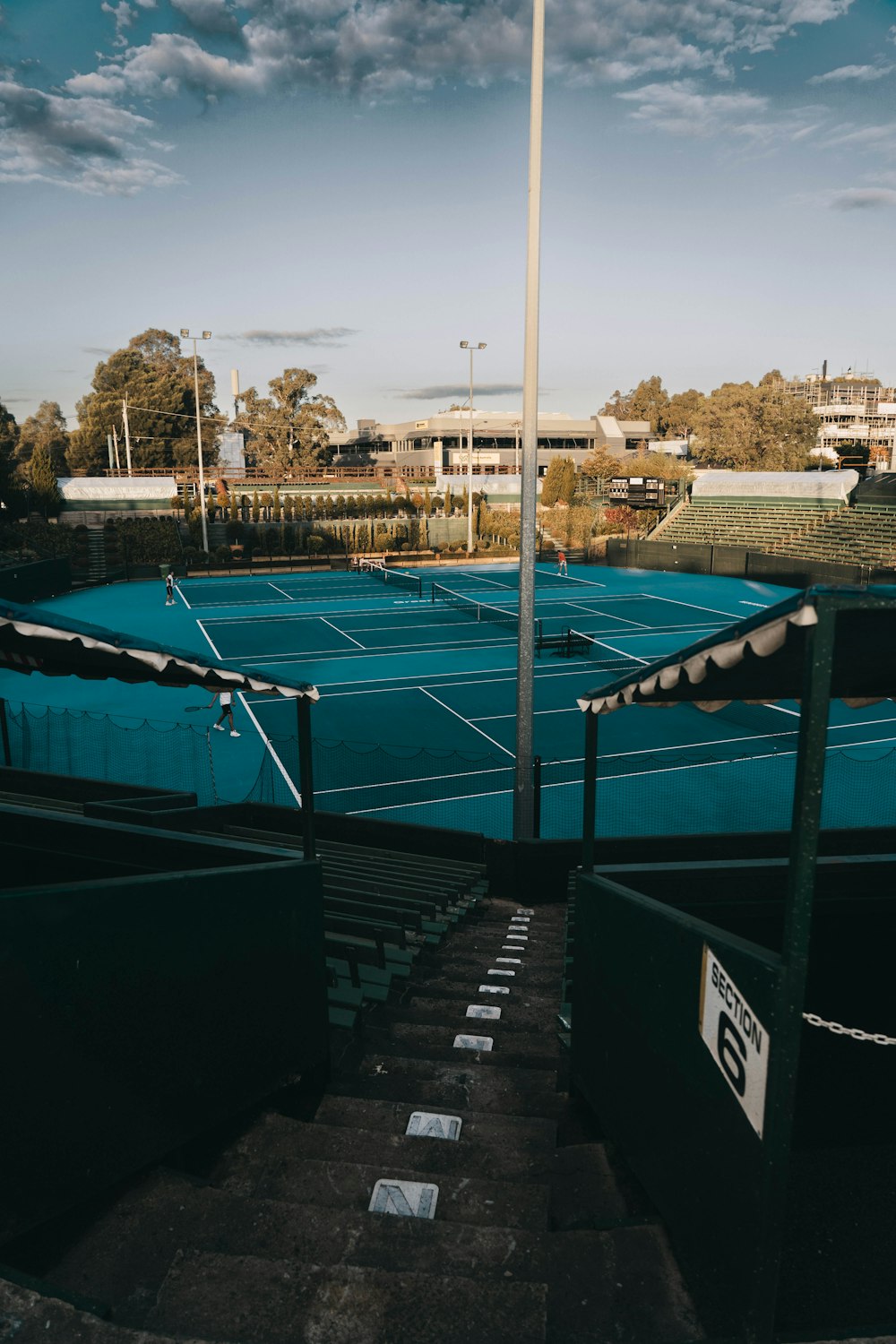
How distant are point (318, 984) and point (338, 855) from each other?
5.35 metres

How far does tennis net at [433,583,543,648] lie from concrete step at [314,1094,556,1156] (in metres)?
27.1

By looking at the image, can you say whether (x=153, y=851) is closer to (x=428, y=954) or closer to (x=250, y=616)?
(x=428, y=954)

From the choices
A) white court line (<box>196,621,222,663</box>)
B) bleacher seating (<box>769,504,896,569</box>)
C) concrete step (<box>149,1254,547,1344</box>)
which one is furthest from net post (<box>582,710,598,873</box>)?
bleacher seating (<box>769,504,896,569</box>)

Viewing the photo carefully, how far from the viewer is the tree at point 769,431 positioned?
98500 millimetres

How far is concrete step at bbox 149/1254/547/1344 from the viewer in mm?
3191

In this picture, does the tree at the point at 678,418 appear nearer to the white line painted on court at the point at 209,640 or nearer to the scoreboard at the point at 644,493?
the scoreboard at the point at 644,493

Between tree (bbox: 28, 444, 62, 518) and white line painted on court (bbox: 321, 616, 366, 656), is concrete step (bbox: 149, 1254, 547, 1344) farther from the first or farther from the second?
tree (bbox: 28, 444, 62, 518)

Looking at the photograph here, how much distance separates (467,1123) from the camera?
4887 mm

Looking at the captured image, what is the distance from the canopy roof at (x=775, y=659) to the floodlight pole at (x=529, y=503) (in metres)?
5.95

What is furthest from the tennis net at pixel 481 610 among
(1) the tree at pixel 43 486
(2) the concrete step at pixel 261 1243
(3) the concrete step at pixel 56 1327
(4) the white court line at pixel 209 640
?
(1) the tree at pixel 43 486

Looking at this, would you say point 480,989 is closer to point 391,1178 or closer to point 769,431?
point 391,1178

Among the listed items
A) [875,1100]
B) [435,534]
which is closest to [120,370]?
[435,534]

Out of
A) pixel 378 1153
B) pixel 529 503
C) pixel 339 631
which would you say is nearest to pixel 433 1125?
pixel 378 1153

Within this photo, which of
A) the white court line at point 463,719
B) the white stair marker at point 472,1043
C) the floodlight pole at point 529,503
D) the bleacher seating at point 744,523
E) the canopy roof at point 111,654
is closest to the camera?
the canopy roof at point 111,654
